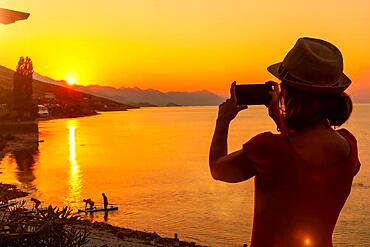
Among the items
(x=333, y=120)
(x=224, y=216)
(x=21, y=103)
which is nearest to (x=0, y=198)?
(x=224, y=216)

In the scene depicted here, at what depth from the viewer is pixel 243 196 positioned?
37.0 metres

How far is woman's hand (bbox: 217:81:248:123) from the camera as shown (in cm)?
199

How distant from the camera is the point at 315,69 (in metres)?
1.86

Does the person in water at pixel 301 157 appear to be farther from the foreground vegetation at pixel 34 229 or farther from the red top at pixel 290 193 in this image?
the foreground vegetation at pixel 34 229

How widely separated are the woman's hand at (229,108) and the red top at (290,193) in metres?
0.20

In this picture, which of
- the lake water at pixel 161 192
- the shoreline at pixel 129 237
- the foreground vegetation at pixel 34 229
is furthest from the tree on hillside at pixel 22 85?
the foreground vegetation at pixel 34 229

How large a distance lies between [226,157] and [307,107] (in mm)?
360

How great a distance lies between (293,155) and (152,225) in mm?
25042

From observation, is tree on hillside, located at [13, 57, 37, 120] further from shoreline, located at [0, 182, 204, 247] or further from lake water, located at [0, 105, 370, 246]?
shoreline, located at [0, 182, 204, 247]

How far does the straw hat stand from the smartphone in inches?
3.7

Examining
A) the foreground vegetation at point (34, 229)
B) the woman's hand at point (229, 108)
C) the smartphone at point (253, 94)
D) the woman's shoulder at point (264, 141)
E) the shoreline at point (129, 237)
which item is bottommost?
the shoreline at point (129, 237)

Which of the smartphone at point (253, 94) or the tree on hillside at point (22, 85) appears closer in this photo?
the smartphone at point (253, 94)

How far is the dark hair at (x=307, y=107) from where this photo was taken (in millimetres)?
1870

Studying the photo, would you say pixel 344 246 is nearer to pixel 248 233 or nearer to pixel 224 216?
pixel 248 233
